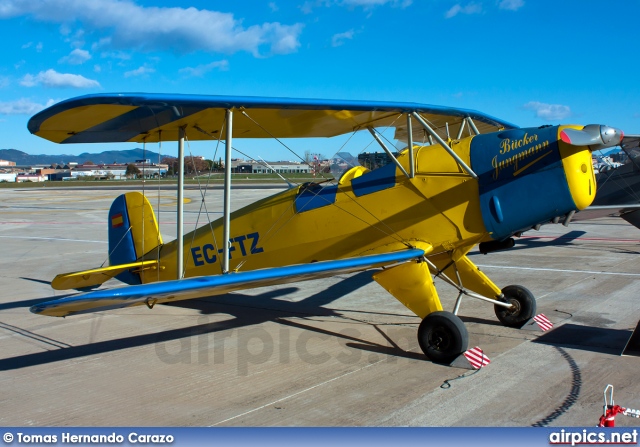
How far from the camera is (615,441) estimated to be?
3662 mm

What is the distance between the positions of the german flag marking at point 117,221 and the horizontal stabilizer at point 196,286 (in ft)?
12.5

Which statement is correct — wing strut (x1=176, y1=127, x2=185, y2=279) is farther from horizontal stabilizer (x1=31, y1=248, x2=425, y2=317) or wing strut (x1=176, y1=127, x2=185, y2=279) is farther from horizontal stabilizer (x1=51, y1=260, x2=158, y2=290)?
horizontal stabilizer (x1=51, y1=260, x2=158, y2=290)

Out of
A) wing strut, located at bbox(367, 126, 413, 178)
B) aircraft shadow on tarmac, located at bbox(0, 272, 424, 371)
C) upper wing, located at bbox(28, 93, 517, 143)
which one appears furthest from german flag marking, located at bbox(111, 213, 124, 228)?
wing strut, located at bbox(367, 126, 413, 178)

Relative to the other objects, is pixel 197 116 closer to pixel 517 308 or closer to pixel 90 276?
pixel 90 276

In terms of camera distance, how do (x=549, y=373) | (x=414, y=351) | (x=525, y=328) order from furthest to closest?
(x=525, y=328) → (x=414, y=351) → (x=549, y=373)

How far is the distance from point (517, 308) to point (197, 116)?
4427 mm

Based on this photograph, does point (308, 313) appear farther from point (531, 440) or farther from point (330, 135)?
point (531, 440)

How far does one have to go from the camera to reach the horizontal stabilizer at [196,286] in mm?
4742

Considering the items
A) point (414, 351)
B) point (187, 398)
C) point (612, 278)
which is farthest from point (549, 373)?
point (612, 278)

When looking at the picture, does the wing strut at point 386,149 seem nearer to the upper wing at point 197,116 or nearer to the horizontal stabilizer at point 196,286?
the upper wing at point 197,116

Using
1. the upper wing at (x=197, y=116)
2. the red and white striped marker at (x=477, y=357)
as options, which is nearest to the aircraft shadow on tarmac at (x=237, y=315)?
the red and white striped marker at (x=477, y=357)

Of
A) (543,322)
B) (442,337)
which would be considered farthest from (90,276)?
(543,322)

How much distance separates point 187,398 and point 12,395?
1.55m

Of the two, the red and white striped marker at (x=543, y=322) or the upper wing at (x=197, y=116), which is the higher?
the upper wing at (x=197, y=116)
